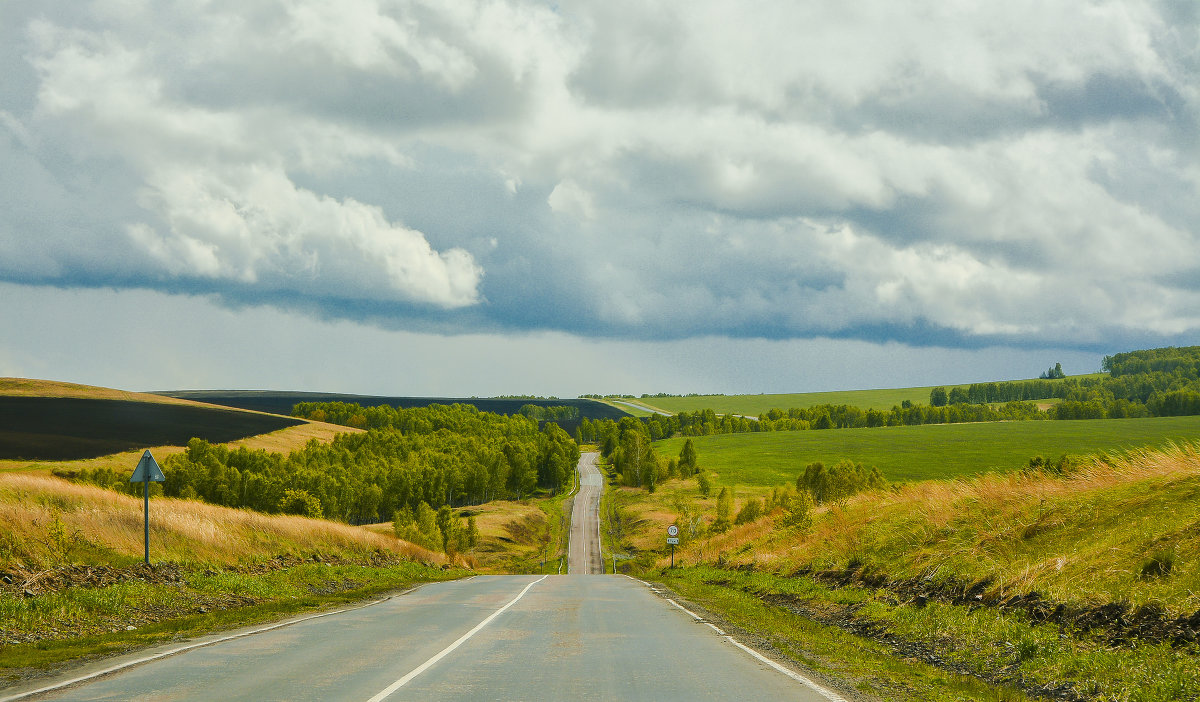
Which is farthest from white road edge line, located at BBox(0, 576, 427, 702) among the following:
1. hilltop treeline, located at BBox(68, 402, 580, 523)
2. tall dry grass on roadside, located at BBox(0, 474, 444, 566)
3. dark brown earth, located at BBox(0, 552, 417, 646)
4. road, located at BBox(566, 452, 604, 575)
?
road, located at BBox(566, 452, 604, 575)

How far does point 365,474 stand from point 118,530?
101498 millimetres

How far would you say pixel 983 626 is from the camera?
14922mm

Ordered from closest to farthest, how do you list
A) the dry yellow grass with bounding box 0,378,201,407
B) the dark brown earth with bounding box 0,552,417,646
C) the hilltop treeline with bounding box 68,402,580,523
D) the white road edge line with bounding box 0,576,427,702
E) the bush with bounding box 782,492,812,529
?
the white road edge line with bounding box 0,576,427,702, the dark brown earth with bounding box 0,552,417,646, the bush with bounding box 782,492,812,529, the hilltop treeline with bounding box 68,402,580,523, the dry yellow grass with bounding box 0,378,201,407

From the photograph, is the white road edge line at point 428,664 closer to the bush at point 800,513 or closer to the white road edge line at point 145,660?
the white road edge line at point 145,660

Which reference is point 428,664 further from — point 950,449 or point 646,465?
point 950,449

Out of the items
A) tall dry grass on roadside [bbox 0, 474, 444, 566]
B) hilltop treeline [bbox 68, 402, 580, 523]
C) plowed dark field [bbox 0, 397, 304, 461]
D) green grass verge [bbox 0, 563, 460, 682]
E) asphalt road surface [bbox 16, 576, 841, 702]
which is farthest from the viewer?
plowed dark field [bbox 0, 397, 304, 461]

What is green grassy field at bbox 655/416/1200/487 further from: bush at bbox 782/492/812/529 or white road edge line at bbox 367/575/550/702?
white road edge line at bbox 367/575/550/702

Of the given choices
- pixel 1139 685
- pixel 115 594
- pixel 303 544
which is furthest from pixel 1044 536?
pixel 303 544

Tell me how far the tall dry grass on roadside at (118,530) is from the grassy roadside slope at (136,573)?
0.06 metres

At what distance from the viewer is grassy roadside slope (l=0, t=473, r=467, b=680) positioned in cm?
1575

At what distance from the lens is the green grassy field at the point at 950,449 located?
483 feet

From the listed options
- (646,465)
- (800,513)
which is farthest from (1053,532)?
(646,465)

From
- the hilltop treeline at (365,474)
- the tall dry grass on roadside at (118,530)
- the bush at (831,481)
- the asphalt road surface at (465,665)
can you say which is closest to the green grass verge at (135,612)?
the asphalt road surface at (465,665)

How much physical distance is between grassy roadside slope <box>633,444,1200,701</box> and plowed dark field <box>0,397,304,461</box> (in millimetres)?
108196
